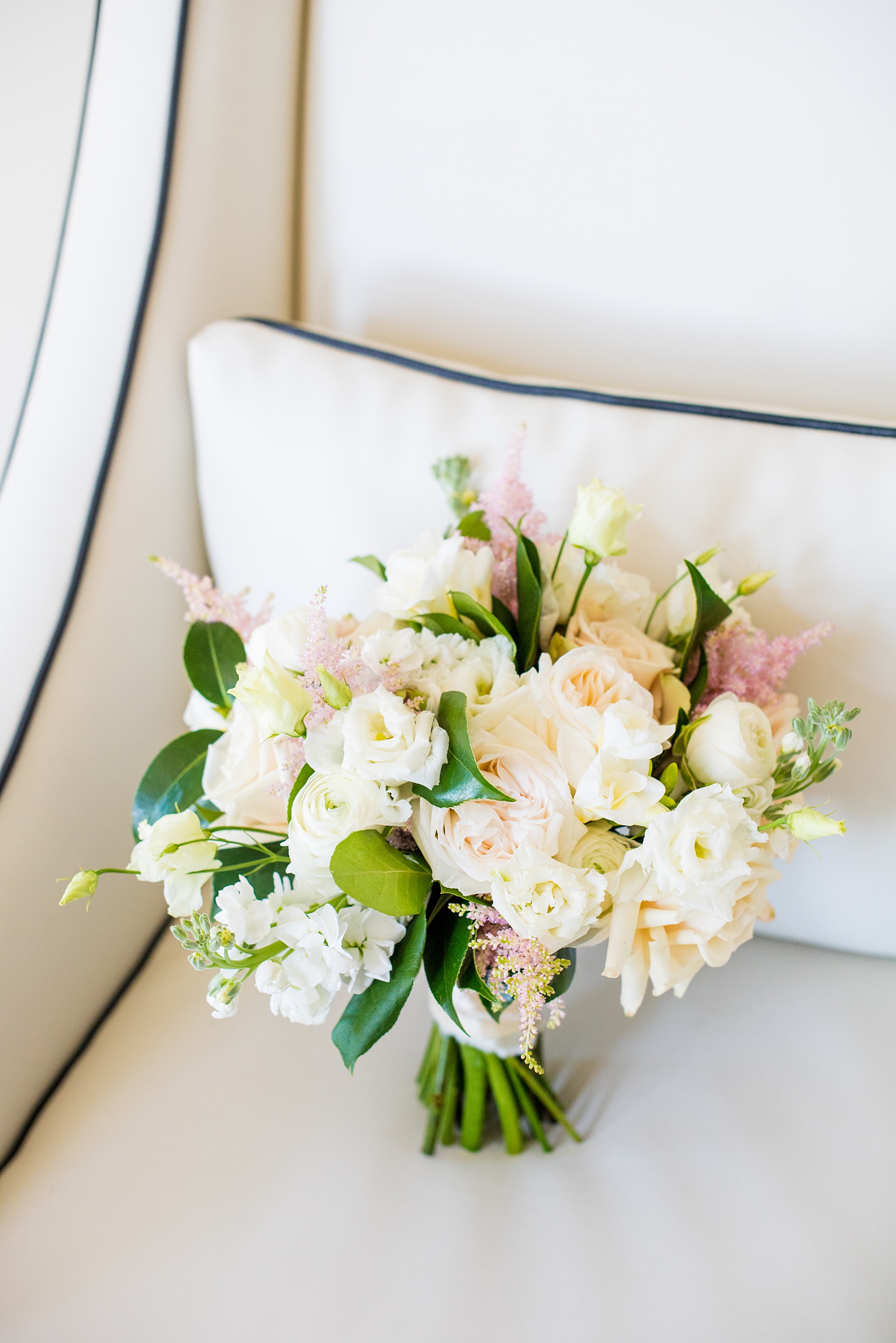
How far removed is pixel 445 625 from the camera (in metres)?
0.54

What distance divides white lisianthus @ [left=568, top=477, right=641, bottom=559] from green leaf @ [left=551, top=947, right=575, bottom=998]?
0.26 meters

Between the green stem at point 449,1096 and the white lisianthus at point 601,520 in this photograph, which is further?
the green stem at point 449,1096

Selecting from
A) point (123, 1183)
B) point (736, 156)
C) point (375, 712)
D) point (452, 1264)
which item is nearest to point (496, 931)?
point (375, 712)

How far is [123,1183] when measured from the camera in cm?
66

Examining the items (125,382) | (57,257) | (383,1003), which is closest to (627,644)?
(383,1003)

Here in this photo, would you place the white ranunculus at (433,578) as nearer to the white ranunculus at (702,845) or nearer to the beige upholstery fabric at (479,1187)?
the white ranunculus at (702,845)

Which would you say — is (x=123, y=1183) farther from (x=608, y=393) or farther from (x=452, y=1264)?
(x=608, y=393)

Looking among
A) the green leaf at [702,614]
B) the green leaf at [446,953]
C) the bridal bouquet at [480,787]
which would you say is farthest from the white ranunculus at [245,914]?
the green leaf at [702,614]

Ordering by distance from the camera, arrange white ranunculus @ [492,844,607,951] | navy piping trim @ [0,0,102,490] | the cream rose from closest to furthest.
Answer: white ranunculus @ [492,844,607,951], the cream rose, navy piping trim @ [0,0,102,490]

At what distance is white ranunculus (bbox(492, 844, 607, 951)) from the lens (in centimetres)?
44

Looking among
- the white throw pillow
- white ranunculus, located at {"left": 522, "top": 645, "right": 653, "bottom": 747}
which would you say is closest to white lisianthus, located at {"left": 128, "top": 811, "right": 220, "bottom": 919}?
white ranunculus, located at {"left": 522, "top": 645, "right": 653, "bottom": 747}

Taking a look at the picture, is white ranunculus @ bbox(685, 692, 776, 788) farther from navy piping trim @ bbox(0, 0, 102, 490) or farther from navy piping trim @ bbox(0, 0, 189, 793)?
navy piping trim @ bbox(0, 0, 102, 490)

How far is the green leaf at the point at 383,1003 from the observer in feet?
1.65

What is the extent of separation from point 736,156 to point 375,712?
61 cm
